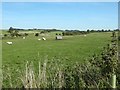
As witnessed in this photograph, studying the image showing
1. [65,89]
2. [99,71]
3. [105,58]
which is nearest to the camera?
[65,89]

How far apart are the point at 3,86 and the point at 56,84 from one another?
1.83 metres

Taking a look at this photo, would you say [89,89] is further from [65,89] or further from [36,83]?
[36,83]

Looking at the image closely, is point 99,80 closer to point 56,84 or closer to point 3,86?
point 56,84

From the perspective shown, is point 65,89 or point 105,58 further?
point 105,58

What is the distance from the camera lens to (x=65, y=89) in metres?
6.81

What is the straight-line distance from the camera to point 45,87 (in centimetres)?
635

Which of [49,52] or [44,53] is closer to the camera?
[44,53]

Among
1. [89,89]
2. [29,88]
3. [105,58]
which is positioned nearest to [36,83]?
[29,88]

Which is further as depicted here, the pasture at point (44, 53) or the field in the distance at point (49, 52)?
the field in the distance at point (49, 52)

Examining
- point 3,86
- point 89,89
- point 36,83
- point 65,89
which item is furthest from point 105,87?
point 3,86

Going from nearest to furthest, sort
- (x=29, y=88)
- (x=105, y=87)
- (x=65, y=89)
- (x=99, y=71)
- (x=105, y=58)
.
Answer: (x=29, y=88), (x=105, y=87), (x=65, y=89), (x=99, y=71), (x=105, y=58)

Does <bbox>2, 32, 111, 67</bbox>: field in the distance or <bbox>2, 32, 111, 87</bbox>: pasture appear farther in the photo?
<bbox>2, 32, 111, 67</bbox>: field in the distance

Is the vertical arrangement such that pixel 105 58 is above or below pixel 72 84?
above

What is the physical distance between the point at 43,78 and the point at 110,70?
2.10 meters
